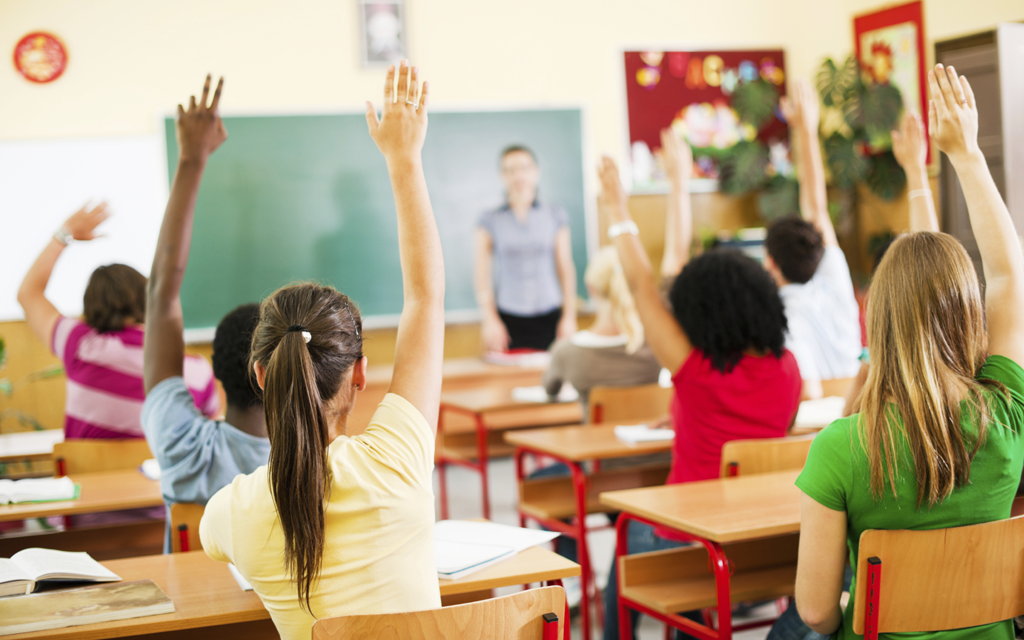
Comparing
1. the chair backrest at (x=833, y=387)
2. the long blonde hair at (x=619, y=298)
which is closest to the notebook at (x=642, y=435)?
the long blonde hair at (x=619, y=298)

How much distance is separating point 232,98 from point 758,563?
15.7ft

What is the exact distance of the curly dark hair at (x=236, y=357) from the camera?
1864 millimetres

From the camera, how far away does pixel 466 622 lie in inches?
49.2

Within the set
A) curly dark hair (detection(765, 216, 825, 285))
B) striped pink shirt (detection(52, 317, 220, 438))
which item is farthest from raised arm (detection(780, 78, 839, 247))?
striped pink shirt (detection(52, 317, 220, 438))

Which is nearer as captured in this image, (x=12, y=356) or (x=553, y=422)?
(x=553, y=422)

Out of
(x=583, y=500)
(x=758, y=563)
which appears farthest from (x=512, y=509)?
(x=758, y=563)

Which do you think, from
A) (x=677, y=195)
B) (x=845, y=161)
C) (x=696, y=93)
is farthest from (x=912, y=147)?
(x=696, y=93)

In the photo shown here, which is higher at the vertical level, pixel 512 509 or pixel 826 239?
pixel 826 239

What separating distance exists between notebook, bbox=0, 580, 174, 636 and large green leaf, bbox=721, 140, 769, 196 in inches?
225

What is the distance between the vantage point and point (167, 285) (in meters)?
1.94

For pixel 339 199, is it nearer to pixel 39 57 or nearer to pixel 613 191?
pixel 39 57

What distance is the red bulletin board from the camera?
21.8ft

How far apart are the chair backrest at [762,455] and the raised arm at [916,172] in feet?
2.17

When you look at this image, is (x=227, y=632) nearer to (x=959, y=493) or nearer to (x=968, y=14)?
(x=959, y=493)
